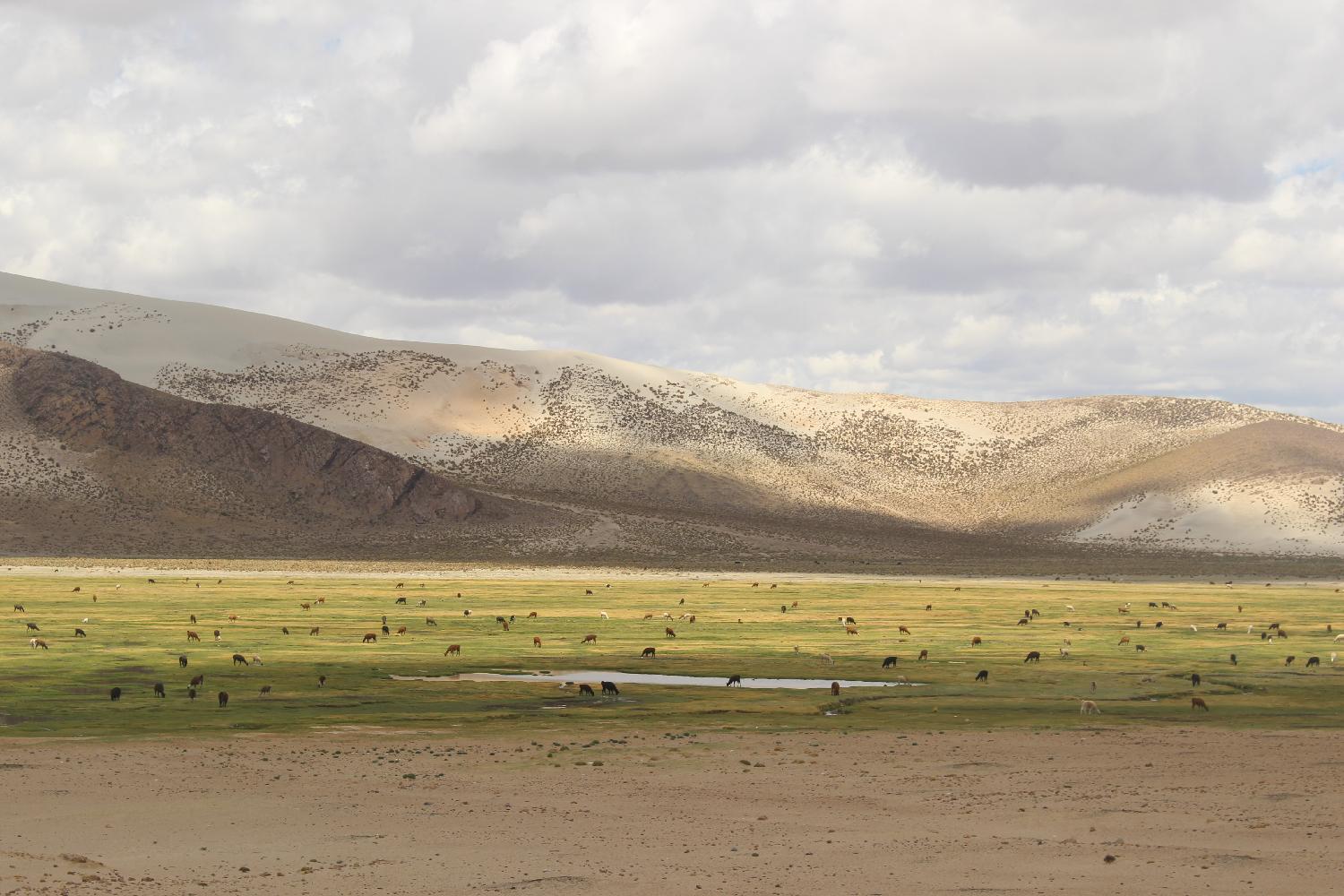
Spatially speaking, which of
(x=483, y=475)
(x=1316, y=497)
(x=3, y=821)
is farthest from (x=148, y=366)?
(x=3, y=821)

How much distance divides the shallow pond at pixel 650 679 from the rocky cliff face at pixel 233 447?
109 metres

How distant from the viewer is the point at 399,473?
520ft

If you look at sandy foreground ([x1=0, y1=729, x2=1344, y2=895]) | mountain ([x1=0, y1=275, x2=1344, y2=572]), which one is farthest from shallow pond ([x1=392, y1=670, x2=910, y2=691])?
mountain ([x1=0, y1=275, x2=1344, y2=572])

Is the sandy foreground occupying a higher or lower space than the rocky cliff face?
lower

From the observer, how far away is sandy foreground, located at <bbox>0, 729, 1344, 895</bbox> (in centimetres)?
2017

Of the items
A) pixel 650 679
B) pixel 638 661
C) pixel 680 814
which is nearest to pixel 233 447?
pixel 638 661

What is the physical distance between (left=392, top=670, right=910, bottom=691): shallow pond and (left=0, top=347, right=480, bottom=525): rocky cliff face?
109 metres

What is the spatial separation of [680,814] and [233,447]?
14019cm

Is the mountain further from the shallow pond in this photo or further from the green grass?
the shallow pond

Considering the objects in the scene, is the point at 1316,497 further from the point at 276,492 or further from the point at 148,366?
the point at 148,366

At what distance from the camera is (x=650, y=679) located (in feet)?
145

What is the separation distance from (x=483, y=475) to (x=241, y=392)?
37168mm

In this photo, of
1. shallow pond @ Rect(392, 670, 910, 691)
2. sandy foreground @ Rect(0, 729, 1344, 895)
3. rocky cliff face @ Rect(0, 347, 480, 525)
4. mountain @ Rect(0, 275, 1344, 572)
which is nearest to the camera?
sandy foreground @ Rect(0, 729, 1344, 895)

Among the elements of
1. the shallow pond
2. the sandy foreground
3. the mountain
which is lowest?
the sandy foreground
